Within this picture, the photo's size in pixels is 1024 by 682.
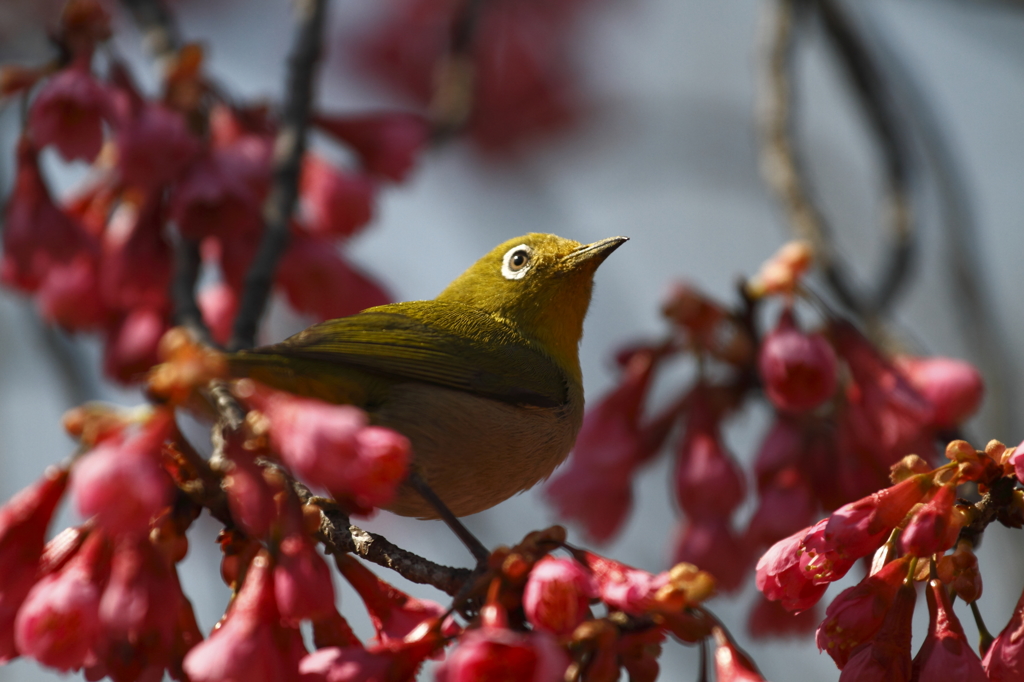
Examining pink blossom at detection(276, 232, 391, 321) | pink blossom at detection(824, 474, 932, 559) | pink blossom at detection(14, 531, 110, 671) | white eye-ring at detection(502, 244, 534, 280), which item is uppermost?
pink blossom at detection(276, 232, 391, 321)

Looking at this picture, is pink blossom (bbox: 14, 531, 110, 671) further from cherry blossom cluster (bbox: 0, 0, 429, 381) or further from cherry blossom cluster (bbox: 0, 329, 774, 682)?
cherry blossom cluster (bbox: 0, 0, 429, 381)

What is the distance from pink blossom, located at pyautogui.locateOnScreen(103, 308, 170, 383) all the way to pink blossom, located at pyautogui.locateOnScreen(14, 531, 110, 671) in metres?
1.72

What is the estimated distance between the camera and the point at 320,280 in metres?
3.81

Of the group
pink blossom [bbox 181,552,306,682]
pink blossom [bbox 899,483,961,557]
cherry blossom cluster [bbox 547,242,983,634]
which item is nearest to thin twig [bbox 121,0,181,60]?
cherry blossom cluster [bbox 547,242,983,634]

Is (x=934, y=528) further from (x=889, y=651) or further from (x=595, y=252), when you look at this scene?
(x=595, y=252)

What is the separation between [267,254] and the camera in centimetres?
338

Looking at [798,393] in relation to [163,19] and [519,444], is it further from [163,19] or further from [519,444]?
[163,19]

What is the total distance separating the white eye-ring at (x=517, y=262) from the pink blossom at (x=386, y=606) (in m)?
1.83

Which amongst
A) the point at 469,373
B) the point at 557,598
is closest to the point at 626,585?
the point at 557,598

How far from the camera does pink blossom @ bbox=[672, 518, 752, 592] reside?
353 cm

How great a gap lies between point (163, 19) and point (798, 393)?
3046mm

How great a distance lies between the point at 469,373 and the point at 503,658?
154cm

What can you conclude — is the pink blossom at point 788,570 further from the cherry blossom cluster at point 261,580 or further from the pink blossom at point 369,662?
the pink blossom at point 369,662

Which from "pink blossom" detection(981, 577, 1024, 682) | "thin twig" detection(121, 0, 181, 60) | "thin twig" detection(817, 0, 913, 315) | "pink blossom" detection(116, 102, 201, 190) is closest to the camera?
"pink blossom" detection(981, 577, 1024, 682)
